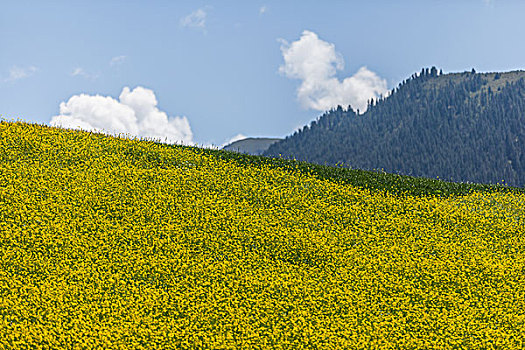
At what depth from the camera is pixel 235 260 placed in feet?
60.9

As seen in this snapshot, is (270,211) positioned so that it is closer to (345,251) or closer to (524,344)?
(345,251)

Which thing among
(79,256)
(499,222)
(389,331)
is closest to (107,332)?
(79,256)

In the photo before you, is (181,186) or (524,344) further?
(181,186)

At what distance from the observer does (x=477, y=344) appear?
576 inches

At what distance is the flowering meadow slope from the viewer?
571 inches

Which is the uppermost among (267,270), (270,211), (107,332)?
(270,211)

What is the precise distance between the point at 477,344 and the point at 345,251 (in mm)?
6662

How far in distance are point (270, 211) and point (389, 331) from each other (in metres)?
9.64

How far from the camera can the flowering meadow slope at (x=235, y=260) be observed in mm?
14516

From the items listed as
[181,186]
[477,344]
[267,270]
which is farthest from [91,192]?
[477,344]

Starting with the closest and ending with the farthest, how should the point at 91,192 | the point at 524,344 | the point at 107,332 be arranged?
the point at 107,332
the point at 524,344
the point at 91,192

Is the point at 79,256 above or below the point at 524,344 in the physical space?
above

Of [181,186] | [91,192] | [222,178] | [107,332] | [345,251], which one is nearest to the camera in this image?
[107,332]

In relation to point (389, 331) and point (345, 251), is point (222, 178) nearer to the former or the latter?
point (345, 251)
